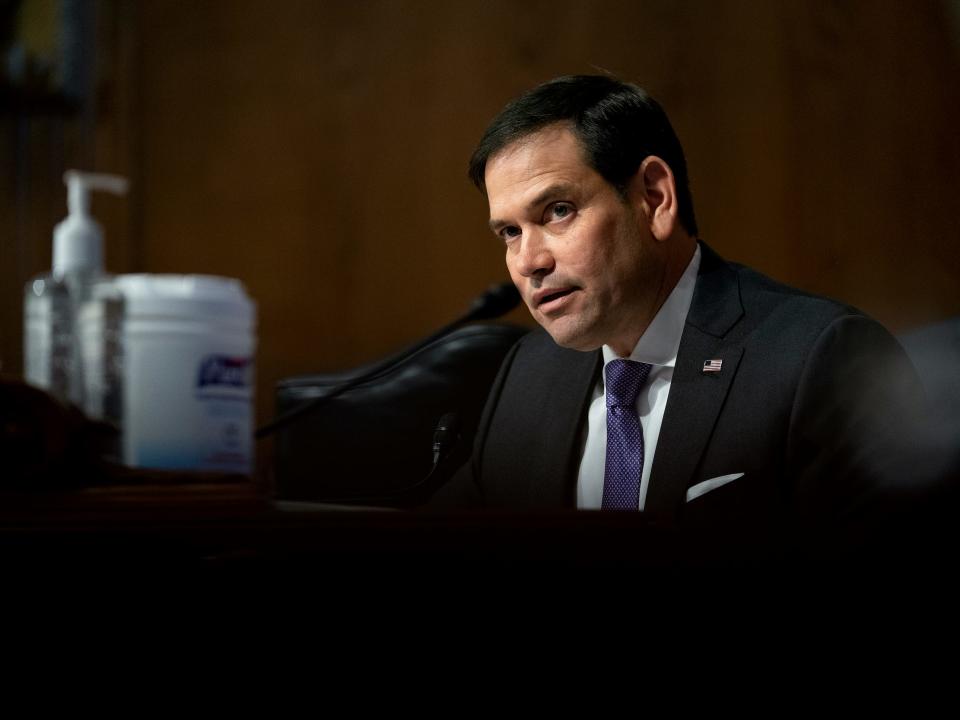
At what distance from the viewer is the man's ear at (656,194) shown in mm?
571

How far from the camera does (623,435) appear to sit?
59 centimetres

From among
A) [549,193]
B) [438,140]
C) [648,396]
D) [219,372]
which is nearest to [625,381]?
[648,396]

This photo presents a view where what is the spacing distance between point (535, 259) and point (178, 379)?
0.37m

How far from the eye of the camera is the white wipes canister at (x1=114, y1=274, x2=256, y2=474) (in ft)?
2.62

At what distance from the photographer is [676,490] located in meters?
0.54

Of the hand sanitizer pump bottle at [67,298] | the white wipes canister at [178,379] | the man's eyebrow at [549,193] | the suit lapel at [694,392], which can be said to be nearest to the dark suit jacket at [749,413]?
the suit lapel at [694,392]

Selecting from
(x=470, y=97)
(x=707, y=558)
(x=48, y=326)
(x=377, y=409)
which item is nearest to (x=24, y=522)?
(x=707, y=558)

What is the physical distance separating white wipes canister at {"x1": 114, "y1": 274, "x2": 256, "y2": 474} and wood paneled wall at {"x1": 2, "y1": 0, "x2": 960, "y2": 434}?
1.29 feet

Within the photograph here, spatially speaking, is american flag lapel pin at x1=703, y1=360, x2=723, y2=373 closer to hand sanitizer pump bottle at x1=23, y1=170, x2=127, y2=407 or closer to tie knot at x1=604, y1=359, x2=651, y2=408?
tie knot at x1=604, y1=359, x2=651, y2=408

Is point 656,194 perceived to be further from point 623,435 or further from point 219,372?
point 219,372

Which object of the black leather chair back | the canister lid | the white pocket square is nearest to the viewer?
the white pocket square

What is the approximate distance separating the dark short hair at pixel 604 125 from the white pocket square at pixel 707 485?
16cm

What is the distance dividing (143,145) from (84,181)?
68 cm

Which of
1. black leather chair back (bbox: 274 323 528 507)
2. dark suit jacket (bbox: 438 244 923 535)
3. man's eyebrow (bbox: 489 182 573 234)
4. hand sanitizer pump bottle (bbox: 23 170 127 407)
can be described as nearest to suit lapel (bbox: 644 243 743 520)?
dark suit jacket (bbox: 438 244 923 535)
